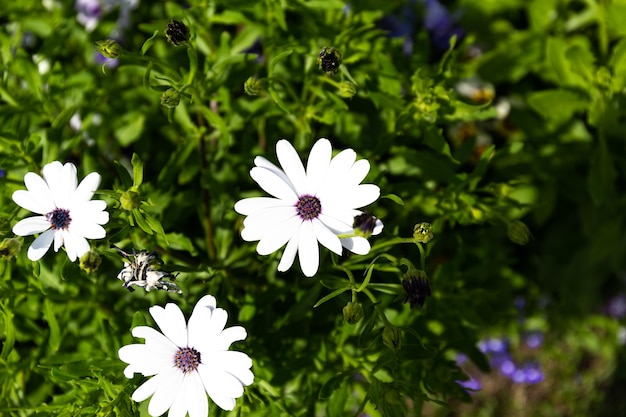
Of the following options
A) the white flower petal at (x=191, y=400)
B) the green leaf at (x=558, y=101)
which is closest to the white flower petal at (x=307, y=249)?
the white flower petal at (x=191, y=400)

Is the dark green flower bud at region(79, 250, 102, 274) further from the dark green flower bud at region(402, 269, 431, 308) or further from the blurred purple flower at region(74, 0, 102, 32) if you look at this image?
the blurred purple flower at region(74, 0, 102, 32)

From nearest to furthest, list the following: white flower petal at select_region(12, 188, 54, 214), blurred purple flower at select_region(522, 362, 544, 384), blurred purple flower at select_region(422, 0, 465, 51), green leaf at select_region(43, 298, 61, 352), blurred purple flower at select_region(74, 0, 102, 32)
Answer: white flower petal at select_region(12, 188, 54, 214), green leaf at select_region(43, 298, 61, 352), blurred purple flower at select_region(74, 0, 102, 32), blurred purple flower at select_region(422, 0, 465, 51), blurred purple flower at select_region(522, 362, 544, 384)

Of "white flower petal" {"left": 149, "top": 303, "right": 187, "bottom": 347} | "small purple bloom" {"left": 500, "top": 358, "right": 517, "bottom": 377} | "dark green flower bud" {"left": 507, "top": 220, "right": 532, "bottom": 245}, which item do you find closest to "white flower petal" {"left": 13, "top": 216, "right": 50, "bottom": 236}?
"white flower petal" {"left": 149, "top": 303, "right": 187, "bottom": 347}

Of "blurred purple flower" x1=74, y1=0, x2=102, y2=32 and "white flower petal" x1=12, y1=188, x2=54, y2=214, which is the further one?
"blurred purple flower" x1=74, y1=0, x2=102, y2=32

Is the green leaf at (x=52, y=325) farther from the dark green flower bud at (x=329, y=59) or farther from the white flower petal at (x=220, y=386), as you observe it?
the dark green flower bud at (x=329, y=59)

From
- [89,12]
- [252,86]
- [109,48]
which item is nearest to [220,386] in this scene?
[252,86]

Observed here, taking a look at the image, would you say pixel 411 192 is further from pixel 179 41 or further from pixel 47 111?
pixel 47 111

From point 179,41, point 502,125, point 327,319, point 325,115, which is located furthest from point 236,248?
point 502,125
